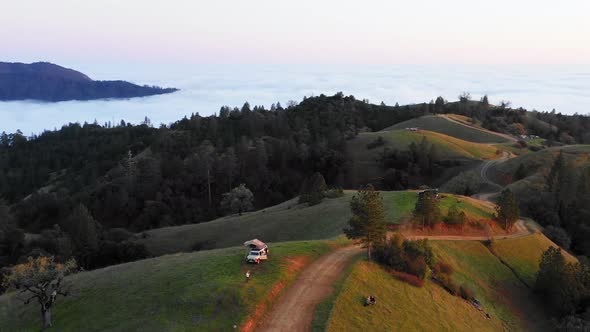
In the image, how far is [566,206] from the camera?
90.9m

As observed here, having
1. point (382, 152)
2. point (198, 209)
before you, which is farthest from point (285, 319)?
point (382, 152)

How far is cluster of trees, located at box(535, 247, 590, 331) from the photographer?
50062 mm

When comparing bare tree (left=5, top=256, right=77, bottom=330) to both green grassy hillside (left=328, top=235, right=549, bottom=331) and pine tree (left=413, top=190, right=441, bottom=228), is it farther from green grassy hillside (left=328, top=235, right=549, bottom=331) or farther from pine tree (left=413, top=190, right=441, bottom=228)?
pine tree (left=413, top=190, right=441, bottom=228)

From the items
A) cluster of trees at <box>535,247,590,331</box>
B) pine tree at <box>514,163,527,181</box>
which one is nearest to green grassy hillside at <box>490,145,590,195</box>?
pine tree at <box>514,163,527,181</box>

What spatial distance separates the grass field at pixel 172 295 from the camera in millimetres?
32031

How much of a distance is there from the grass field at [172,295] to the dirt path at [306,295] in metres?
1.09

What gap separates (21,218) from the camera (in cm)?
14188

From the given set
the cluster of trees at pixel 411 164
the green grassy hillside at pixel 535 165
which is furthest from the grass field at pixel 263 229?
the cluster of trees at pixel 411 164

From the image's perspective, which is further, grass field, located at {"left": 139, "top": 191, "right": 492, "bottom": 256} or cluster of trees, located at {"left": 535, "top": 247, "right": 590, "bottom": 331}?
grass field, located at {"left": 139, "top": 191, "right": 492, "bottom": 256}

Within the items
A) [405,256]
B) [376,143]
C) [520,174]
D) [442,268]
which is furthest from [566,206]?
[376,143]

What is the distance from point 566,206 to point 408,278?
64.4 metres

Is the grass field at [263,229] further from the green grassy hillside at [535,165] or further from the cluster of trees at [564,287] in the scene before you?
the green grassy hillside at [535,165]

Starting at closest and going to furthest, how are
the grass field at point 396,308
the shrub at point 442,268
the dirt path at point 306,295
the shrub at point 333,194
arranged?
1. the dirt path at point 306,295
2. the grass field at point 396,308
3. the shrub at point 442,268
4. the shrub at point 333,194

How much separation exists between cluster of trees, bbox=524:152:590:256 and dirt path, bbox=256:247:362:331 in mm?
51241
